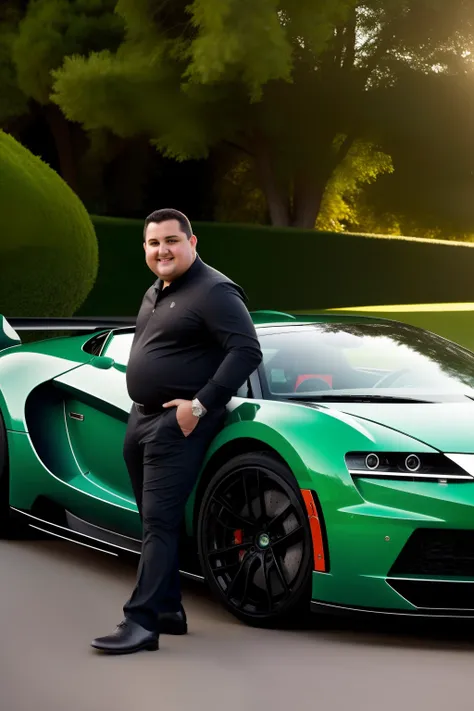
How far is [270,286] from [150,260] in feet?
92.3

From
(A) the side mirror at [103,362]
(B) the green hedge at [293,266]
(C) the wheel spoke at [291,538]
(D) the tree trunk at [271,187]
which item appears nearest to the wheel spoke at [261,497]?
(C) the wheel spoke at [291,538]

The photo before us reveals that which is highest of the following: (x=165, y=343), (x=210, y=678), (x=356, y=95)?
(x=356, y=95)

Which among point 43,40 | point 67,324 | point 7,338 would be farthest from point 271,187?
point 7,338

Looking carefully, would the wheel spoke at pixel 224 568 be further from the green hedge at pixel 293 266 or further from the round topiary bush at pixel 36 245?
the green hedge at pixel 293 266

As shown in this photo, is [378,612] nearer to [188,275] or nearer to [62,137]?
[188,275]

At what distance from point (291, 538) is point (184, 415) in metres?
0.63

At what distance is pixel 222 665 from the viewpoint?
4.75 metres

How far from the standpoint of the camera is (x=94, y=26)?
37469 mm

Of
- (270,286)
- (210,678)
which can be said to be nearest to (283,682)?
(210,678)

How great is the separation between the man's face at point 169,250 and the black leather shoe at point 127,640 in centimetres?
127

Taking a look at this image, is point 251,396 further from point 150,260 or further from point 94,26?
point 94,26

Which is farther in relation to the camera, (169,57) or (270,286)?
(169,57)

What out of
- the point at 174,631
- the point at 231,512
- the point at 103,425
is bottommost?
the point at 174,631

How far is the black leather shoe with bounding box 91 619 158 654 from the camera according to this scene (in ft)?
15.9
